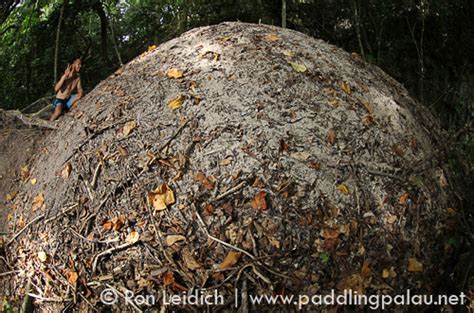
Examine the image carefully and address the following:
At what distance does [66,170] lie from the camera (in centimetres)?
359

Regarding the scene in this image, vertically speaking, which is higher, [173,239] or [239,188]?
[239,188]

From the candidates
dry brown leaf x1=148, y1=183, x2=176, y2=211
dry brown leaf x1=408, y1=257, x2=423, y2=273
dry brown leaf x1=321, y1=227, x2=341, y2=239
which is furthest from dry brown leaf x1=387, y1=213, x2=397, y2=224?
dry brown leaf x1=148, y1=183, x2=176, y2=211

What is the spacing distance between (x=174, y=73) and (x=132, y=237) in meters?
1.28

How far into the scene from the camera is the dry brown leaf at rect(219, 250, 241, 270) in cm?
294

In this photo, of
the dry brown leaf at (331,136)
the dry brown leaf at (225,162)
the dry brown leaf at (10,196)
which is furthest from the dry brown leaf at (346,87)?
the dry brown leaf at (10,196)

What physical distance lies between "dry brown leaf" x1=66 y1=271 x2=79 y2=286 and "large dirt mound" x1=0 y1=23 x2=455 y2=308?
1cm

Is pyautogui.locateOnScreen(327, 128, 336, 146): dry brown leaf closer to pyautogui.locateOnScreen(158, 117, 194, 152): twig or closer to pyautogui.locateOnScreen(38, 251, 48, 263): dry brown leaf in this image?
pyautogui.locateOnScreen(158, 117, 194, 152): twig

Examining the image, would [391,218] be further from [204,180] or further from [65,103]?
[65,103]

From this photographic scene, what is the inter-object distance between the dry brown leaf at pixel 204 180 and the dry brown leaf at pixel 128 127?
0.65m

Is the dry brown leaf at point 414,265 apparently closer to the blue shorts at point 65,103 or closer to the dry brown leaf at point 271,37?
the dry brown leaf at point 271,37

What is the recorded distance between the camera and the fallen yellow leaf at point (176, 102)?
137 inches

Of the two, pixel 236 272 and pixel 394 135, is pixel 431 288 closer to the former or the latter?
pixel 394 135

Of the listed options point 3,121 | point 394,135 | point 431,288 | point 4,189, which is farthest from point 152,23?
point 431,288

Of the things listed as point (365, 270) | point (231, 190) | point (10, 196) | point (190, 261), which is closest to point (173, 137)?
point (231, 190)
